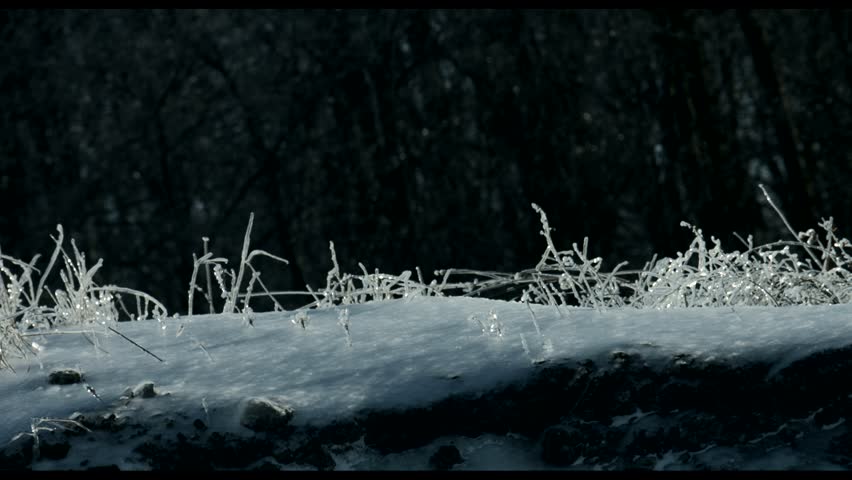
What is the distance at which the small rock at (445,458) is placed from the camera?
268cm

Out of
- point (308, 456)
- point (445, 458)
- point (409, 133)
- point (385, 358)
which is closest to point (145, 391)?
point (308, 456)

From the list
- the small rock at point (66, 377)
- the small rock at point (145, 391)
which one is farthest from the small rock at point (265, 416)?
the small rock at point (66, 377)

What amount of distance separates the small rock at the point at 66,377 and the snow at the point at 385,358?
3 centimetres

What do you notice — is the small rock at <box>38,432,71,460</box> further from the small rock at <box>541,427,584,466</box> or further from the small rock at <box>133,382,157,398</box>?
the small rock at <box>541,427,584,466</box>

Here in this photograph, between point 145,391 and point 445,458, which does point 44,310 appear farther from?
point 445,458

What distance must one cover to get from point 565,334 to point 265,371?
2.50ft

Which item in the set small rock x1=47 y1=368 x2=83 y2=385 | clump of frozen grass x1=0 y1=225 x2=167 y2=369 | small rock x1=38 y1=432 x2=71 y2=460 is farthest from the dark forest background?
small rock x1=38 y1=432 x2=71 y2=460

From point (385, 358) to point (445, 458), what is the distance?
13.9 inches

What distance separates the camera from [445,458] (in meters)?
2.69

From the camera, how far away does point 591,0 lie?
12.0 metres

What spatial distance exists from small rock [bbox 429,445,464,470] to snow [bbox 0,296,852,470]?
0.06ft

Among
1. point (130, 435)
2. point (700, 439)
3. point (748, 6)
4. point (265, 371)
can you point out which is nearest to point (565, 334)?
point (700, 439)

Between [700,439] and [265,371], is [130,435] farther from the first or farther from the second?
[700,439]

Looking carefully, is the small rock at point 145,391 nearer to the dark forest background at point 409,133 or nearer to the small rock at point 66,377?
the small rock at point 66,377
